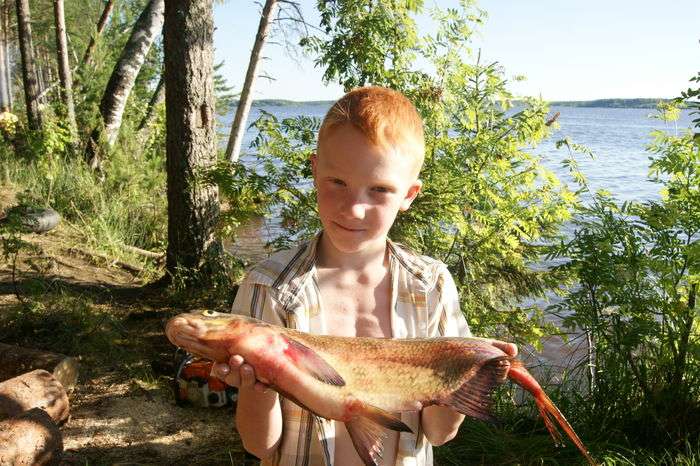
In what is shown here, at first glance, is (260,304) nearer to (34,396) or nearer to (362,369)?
(362,369)

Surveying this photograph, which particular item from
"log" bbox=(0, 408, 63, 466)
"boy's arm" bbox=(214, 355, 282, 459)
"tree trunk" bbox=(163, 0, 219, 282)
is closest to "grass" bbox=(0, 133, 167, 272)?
"tree trunk" bbox=(163, 0, 219, 282)

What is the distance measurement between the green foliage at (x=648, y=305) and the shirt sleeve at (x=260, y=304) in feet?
8.91

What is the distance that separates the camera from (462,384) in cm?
190

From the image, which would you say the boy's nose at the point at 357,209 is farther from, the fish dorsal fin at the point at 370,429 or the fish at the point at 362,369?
the fish dorsal fin at the point at 370,429

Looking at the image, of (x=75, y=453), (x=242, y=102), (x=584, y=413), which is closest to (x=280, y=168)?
(x=75, y=453)

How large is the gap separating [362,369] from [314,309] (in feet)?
1.19

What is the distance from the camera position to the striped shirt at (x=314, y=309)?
6.88 ft

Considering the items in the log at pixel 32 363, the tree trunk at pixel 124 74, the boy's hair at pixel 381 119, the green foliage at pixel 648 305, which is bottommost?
the log at pixel 32 363

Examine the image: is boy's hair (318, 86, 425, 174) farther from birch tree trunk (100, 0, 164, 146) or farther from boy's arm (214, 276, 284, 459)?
birch tree trunk (100, 0, 164, 146)

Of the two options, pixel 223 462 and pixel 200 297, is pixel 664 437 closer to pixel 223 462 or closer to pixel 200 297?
pixel 223 462

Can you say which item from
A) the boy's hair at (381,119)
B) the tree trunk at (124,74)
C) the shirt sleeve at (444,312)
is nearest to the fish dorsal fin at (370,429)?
the shirt sleeve at (444,312)

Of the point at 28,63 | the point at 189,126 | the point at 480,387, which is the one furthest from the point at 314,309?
A: the point at 28,63

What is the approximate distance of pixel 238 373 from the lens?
5.92 ft

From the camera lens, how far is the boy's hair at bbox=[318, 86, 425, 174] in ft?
6.48
